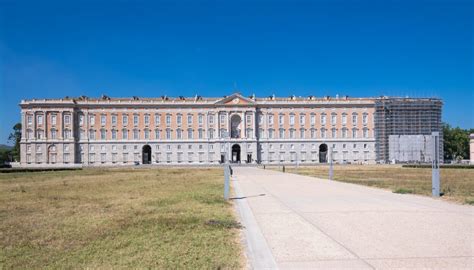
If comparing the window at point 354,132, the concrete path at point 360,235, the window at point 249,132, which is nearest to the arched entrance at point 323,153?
the window at point 354,132

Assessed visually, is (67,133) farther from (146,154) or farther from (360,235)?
(360,235)

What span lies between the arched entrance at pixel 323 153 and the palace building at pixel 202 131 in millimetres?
248

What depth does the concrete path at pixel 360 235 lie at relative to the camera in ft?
20.1

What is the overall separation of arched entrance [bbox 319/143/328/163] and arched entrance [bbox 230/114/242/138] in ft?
69.1

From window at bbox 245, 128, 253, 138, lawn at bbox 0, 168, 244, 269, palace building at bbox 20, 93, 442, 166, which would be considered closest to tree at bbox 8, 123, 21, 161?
palace building at bbox 20, 93, 442, 166

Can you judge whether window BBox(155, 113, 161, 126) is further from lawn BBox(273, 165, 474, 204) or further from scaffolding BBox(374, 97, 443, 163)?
lawn BBox(273, 165, 474, 204)

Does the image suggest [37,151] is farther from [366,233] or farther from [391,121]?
[366,233]

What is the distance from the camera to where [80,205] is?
13570 mm

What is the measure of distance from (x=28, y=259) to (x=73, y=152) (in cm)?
9073

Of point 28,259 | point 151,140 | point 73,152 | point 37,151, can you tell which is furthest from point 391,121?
point 28,259

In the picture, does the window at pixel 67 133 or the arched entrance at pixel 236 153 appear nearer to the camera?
the window at pixel 67 133

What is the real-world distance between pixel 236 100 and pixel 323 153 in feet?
83.9

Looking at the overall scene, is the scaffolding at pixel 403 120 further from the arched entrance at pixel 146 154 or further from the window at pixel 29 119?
the window at pixel 29 119

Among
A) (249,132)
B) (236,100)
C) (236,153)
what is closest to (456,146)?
(249,132)
